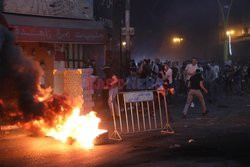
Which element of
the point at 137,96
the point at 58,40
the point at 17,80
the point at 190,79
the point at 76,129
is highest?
the point at 58,40

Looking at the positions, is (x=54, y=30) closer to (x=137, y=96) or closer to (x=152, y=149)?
(x=137, y=96)

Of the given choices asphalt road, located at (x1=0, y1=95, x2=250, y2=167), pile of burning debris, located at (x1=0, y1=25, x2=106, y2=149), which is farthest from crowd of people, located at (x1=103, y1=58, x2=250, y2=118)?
pile of burning debris, located at (x1=0, y1=25, x2=106, y2=149)

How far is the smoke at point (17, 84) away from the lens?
758 centimetres

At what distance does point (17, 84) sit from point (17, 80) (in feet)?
0.28

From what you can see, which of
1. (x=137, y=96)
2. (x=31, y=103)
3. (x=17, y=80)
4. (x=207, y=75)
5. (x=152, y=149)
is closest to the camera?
(x=17, y=80)

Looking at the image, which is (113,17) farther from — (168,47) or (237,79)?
(168,47)

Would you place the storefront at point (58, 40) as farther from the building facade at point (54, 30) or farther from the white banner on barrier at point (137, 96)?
the white banner on barrier at point (137, 96)

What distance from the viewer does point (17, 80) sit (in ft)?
25.2

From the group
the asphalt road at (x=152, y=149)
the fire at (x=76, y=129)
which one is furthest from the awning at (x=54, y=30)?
the fire at (x=76, y=129)

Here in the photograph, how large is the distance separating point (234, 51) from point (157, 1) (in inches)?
434

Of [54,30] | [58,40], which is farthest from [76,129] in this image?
[54,30]

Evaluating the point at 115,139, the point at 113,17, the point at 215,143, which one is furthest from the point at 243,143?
the point at 113,17

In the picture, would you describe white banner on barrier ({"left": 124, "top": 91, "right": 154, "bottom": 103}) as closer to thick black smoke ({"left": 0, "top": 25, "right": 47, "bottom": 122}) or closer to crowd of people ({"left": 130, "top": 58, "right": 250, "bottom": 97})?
thick black smoke ({"left": 0, "top": 25, "right": 47, "bottom": 122})

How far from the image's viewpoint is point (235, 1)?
150ft
